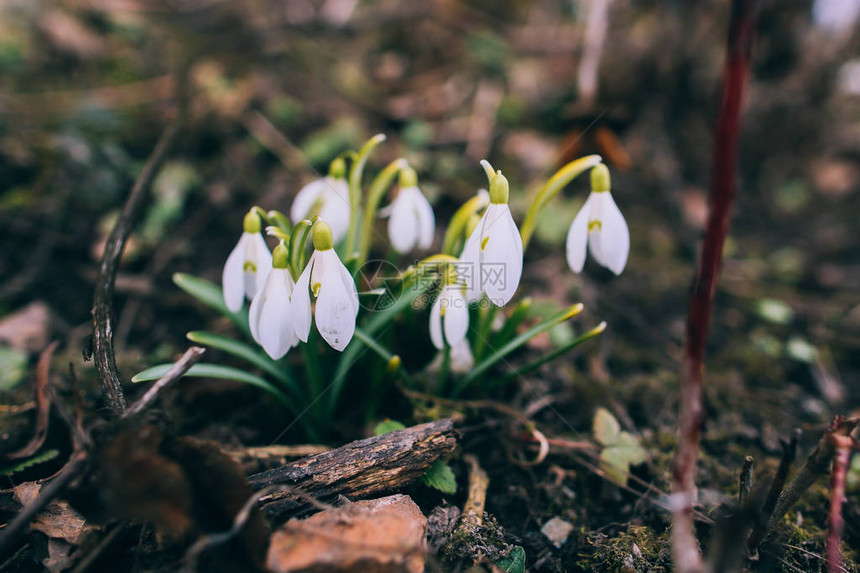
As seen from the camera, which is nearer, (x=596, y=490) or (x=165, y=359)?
(x=596, y=490)

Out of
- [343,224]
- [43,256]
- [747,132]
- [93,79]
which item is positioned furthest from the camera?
[747,132]

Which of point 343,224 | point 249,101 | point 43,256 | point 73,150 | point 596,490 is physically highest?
point 249,101

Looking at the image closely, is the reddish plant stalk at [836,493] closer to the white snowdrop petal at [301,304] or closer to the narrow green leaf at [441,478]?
the narrow green leaf at [441,478]

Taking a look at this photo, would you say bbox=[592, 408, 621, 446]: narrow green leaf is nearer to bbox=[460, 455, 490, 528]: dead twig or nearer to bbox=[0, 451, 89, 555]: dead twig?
bbox=[460, 455, 490, 528]: dead twig

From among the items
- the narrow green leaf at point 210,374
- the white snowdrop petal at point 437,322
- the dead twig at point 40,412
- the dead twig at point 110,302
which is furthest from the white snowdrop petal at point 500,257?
the dead twig at point 40,412

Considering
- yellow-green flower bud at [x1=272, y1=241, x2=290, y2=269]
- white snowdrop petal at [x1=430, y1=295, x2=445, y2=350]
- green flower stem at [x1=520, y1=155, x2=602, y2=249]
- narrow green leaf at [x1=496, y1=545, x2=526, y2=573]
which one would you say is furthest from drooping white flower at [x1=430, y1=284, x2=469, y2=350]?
narrow green leaf at [x1=496, y1=545, x2=526, y2=573]

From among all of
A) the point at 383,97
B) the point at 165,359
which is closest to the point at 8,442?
the point at 165,359

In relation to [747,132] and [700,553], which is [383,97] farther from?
[700,553]

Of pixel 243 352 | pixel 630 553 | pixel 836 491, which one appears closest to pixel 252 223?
pixel 243 352
